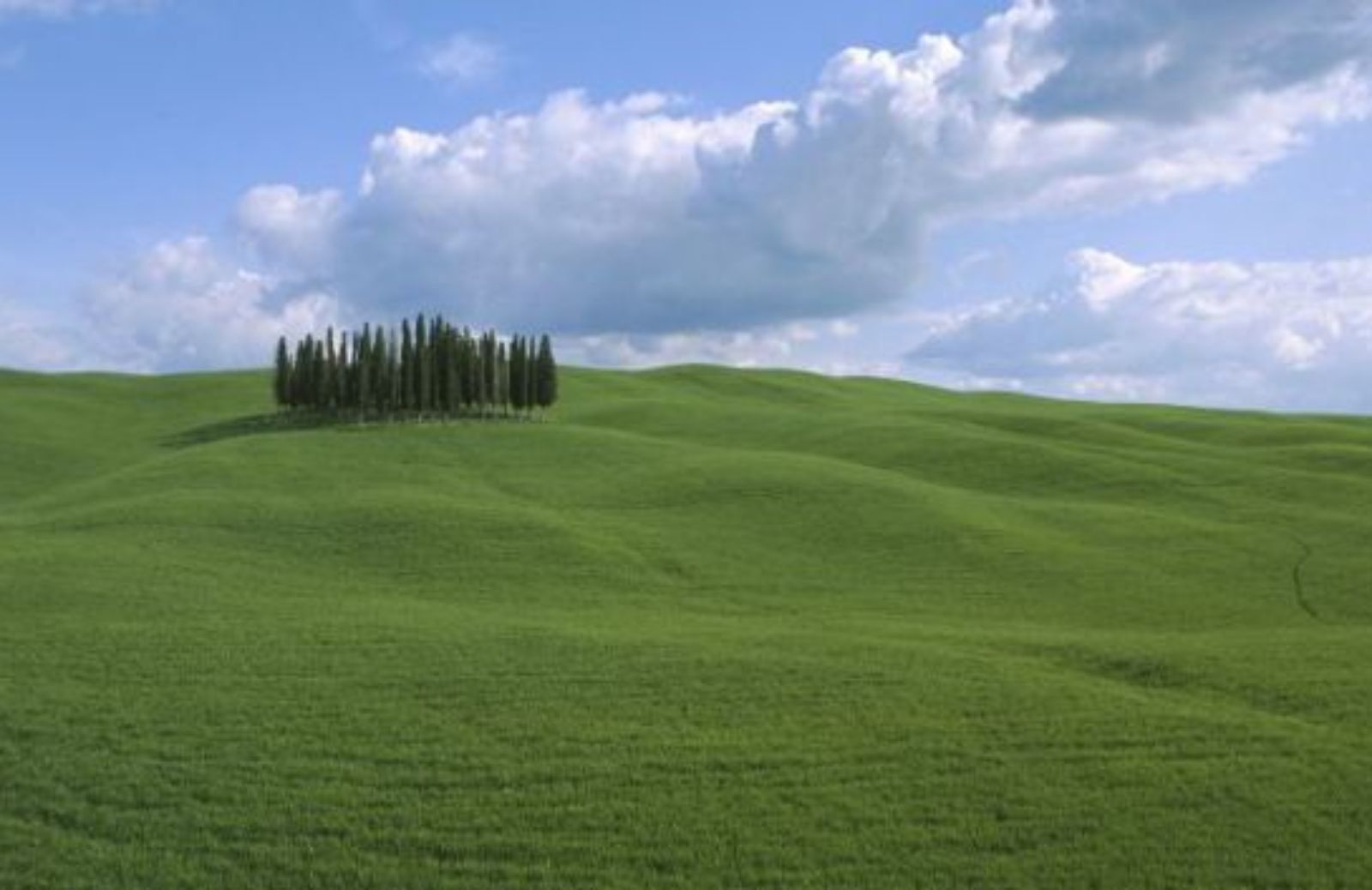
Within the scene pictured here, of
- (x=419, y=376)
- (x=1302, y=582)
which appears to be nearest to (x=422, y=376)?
(x=419, y=376)

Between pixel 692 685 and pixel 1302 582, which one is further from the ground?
pixel 1302 582

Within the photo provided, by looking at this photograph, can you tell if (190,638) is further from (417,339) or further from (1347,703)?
(417,339)

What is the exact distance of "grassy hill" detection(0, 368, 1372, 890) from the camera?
20.6 m

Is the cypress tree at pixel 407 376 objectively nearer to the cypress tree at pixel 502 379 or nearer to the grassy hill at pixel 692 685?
the cypress tree at pixel 502 379

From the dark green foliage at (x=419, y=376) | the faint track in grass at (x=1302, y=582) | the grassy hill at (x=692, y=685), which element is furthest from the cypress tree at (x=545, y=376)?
the faint track in grass at (x=1302, y=582)

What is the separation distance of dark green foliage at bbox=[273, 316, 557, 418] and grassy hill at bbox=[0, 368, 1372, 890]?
3372cm

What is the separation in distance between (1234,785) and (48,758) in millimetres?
21971

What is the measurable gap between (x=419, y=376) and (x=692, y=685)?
73.2 m

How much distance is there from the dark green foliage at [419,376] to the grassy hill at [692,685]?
3372 centimetres

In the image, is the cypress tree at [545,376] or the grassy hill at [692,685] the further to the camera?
the cypress tree at [545,376]

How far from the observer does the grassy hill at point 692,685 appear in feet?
67.5

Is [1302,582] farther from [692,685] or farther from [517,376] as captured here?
[517,376]

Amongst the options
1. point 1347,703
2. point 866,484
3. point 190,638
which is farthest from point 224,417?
point 1347,703

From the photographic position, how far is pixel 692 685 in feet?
90.8
